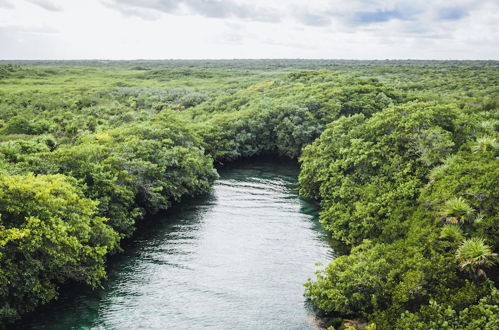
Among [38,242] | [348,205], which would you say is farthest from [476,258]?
[38,242]

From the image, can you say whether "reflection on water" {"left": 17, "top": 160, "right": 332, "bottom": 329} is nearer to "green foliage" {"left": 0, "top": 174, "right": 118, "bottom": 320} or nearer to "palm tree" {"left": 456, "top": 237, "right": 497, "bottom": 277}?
"green foliage" {"left": 0, "top": 174, "right": 118, "bottom": 320}

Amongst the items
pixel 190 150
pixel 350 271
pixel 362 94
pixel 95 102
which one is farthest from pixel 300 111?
pixel 95 102

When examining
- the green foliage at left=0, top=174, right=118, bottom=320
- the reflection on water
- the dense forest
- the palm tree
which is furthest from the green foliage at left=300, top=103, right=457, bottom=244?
the green foliage at left=0, top=174, right=118, bottom=320

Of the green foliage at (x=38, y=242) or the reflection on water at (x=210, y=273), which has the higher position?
the green foliage at (x=38, y=242)

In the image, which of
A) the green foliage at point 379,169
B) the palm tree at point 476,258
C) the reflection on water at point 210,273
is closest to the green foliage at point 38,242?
the reflection on water at point 210,273

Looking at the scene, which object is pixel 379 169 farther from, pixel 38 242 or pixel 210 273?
pixel 38 242

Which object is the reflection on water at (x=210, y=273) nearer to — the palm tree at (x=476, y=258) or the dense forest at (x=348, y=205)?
the dense forest at (x=348, y=205)

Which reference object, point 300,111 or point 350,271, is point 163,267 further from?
point 300,111
